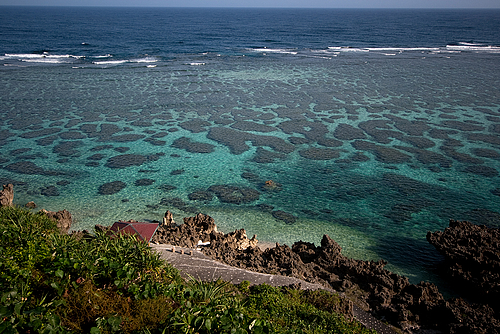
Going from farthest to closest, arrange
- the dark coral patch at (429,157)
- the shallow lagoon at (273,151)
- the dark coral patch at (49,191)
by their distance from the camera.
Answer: the dark coral patch at (429,157) → the dark coral patch at (49,191) → the shallow lagoon at (273,151)

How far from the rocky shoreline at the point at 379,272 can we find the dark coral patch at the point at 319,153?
828cm

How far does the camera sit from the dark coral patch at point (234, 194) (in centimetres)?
1659

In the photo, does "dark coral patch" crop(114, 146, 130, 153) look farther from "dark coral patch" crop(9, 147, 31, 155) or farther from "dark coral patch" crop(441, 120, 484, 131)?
"dark coral patch" crop(441, 120, 484, 131)

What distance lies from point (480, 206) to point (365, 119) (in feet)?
38.9

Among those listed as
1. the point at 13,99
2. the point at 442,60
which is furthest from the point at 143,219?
the point at 442,60

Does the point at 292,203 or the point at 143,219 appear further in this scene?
the point at 292,203

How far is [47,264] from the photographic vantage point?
7.52m

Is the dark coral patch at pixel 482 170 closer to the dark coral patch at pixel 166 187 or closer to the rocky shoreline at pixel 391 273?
the rocky shoreline at pixel 391 273

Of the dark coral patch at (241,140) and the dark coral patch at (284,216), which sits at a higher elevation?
Result: the dark coral patch at (241,140)

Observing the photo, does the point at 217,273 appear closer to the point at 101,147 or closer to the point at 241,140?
the point at 241,140

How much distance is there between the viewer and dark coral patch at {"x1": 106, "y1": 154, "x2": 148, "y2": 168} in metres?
19.6

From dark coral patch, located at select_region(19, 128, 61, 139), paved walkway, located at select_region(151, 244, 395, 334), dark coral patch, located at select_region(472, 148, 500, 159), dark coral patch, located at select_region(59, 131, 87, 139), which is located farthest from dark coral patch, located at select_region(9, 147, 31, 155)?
dark coral patch, located at select_region(472, 148, 500, 159)

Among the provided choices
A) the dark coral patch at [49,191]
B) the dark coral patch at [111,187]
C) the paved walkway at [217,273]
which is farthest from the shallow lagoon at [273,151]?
the paved walkway at [217,273]

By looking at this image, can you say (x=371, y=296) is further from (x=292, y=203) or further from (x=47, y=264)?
(x=47, y=264)
